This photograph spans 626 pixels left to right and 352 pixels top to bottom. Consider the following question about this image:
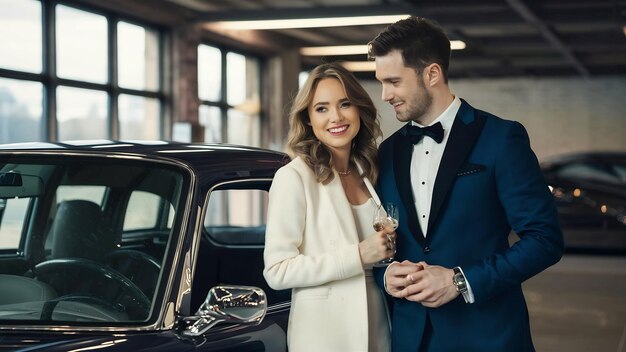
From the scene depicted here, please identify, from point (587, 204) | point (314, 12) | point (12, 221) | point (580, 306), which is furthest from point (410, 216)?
point (587, 204)

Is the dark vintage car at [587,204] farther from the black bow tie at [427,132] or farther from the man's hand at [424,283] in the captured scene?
the man's hand at [424,283]

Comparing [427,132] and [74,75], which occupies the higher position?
[74,75]

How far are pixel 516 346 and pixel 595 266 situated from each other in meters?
9.88

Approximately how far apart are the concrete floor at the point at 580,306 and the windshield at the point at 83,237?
464 cm

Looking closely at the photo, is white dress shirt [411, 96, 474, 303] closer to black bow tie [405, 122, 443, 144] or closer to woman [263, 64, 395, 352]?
black bow tie [405, 122, 443, 144]

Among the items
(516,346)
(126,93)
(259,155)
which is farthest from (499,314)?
(126,93)

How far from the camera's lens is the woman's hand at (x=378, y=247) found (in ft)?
7.94

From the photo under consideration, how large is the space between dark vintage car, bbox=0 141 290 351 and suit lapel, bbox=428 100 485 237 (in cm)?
56

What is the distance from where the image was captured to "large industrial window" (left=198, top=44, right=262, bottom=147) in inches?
610

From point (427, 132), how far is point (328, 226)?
1.23 feet

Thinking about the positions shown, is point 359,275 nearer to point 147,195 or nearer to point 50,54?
point 147,195

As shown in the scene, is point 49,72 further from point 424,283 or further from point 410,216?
point 424,283

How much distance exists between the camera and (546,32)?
15992mm

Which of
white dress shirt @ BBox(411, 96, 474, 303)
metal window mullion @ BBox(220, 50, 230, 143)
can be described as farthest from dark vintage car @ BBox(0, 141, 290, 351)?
metal window mullion @ BBox(220, 50, 230, 143)
